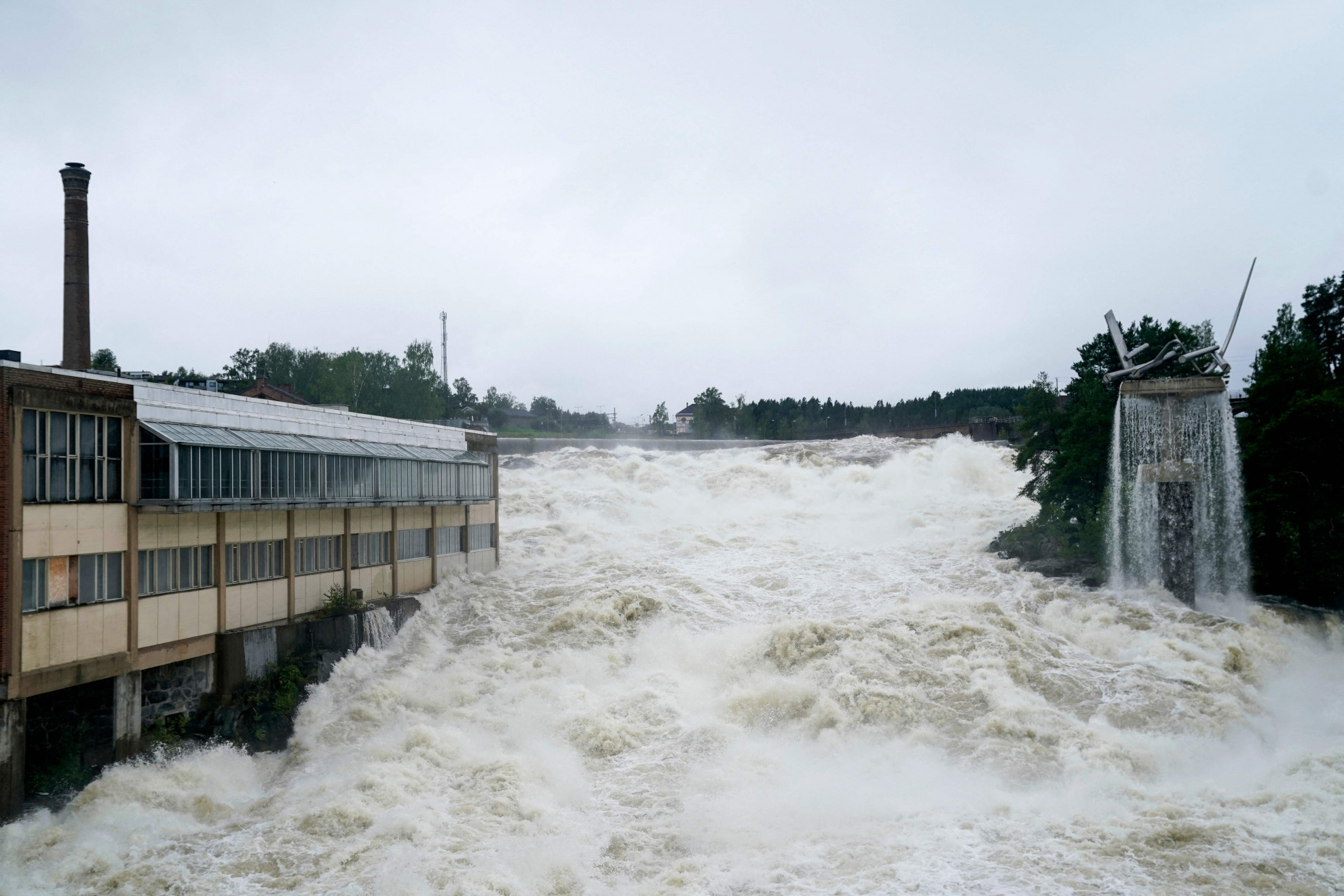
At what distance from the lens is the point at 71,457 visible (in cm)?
1418

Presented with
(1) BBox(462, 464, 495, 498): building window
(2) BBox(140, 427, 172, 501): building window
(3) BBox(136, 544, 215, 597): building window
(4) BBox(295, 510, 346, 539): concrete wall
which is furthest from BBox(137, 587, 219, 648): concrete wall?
(1) BBox(462, 464, 495, 498): building window

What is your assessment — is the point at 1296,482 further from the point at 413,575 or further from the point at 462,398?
the point at 462,398

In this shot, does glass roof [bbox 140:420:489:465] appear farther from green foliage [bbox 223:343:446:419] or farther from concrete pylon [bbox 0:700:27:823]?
green foliage [bbox 223:343:446:419]

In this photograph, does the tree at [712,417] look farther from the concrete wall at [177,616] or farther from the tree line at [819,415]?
the concrete wall at [177,616]

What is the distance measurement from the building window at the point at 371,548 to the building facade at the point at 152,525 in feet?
0.17

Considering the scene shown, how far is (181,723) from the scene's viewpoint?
1603 cm

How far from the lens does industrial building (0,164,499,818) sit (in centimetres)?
1330

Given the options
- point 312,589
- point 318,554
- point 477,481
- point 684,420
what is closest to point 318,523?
point 318,554

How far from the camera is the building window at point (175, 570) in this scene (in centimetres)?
1538

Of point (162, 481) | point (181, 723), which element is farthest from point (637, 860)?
point (162, 481)

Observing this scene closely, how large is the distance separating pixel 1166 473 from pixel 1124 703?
29.7ft

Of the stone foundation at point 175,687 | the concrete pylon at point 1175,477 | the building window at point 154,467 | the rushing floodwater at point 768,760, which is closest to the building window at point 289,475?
the building window at point 154,467

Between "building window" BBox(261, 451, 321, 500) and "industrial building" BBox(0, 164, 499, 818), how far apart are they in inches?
1.5

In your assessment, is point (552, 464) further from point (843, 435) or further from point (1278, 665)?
point (843, 435)
